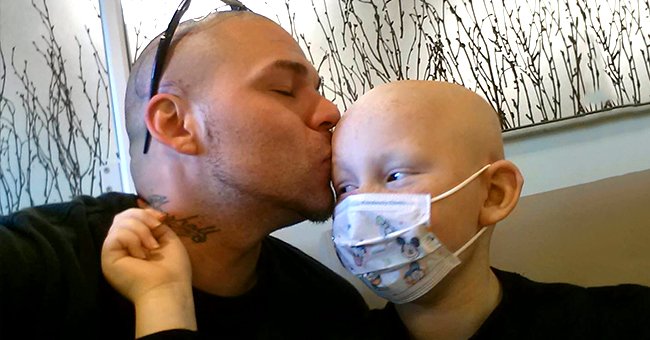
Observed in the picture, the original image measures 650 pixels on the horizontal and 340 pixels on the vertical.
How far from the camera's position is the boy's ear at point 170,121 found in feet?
3.71

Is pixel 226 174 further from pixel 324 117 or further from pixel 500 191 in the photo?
pixel 500 191

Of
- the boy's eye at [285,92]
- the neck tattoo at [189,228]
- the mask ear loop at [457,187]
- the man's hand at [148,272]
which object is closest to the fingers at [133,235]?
the man's hand at [148,272]

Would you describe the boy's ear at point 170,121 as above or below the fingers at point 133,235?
above

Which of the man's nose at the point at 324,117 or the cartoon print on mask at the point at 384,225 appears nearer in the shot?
the cartoon print on mask at the point at 384,225

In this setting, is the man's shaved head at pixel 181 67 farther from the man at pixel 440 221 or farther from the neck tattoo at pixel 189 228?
the man at pixel 440 221

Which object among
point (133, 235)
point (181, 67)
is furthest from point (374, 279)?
point (181, 67)

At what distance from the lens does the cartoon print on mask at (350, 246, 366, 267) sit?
3.14 ft

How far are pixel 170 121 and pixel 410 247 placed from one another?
50cm

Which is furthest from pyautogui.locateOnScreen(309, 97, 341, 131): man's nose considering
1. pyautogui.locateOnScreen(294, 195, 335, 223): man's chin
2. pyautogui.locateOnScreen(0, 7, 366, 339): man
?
pyautogui.locateOnScreen(294, 195, 335, 223): man's chin

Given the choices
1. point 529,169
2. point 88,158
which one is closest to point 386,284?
point 529,169

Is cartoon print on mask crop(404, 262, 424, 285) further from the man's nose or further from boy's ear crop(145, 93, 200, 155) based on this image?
boy's ear crop(145, 93, 200, 155)

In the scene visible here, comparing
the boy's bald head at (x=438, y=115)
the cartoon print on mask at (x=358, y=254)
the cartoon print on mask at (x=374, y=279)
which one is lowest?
the cartoon print on mask at (x=374, y=279)

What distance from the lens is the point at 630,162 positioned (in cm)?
154

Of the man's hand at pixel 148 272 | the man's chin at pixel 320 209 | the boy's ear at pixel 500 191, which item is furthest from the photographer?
the man's chin at pixel 320 209
